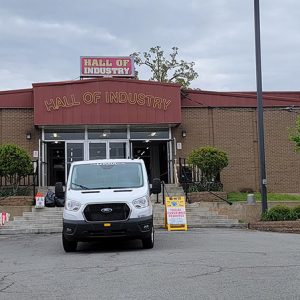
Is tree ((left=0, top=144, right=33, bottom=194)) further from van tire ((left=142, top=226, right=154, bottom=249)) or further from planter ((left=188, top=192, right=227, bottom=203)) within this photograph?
van tire ((left=142, top=226, right=154, bottom=249))

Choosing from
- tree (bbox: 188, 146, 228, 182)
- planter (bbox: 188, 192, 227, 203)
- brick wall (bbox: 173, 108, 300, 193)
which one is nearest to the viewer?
planter (bbox: 188, 192, 227, 203)

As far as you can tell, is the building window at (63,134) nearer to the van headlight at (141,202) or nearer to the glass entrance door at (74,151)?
the glass entrance door at (74,151)

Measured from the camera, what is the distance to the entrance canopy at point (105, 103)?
947 inches

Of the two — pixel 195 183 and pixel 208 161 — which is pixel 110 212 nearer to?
pixel 208 161

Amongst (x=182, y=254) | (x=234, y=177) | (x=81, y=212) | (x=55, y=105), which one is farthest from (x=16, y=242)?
(x=234, y=177)

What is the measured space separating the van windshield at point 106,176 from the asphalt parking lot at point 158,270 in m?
1.53

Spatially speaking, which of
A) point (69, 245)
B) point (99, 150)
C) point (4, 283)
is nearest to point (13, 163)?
point (99, 150)

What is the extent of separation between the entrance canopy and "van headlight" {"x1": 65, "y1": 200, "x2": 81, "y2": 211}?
41.9 feet

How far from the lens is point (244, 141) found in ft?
84.5

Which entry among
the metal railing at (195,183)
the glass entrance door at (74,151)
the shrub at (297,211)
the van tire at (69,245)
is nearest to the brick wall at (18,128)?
the glass entrance door at (74,151)

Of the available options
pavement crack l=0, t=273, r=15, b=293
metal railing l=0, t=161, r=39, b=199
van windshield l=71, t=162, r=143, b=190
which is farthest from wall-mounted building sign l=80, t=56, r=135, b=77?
pavement crack l=0, t=273, r=15, b=293

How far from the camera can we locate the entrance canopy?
2406 centimetres

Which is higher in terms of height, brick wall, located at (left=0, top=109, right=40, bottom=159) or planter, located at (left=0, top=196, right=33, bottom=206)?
brick wall, located at (left=0, top=109, right=40, bottom=159)

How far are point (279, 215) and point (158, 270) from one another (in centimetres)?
964
